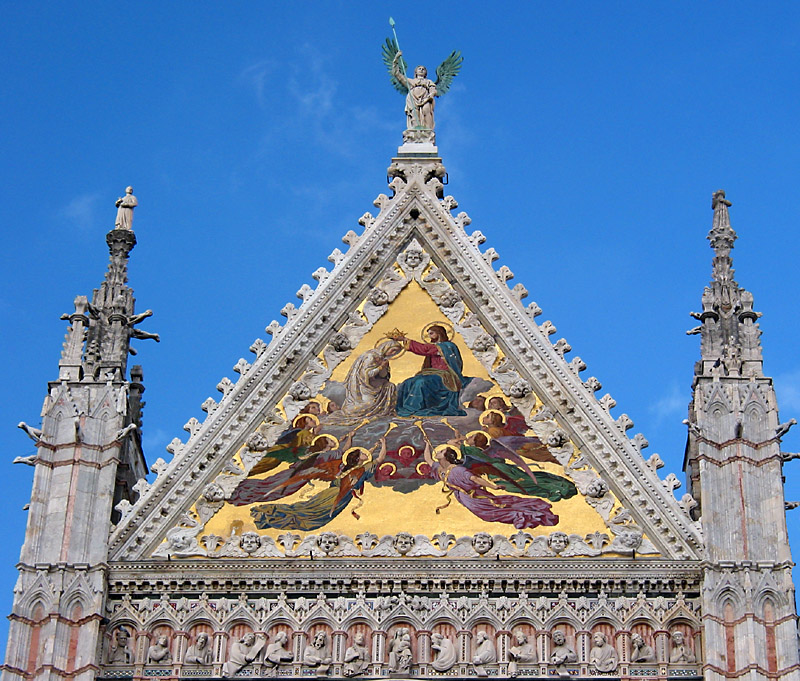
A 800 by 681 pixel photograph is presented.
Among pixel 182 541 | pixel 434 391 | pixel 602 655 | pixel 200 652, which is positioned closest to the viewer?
pixel 602 655

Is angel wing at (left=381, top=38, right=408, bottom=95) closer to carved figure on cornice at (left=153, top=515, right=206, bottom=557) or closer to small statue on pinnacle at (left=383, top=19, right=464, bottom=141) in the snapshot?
small statue on pinnacle at (left=383, top=19, right=464, bottom=141)

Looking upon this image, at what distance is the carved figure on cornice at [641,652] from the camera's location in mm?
16094

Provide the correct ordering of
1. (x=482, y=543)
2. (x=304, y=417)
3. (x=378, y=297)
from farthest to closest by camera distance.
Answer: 1. (x=378, y=297)
2. (x=304, y=417)
3. (x=482, y=543)

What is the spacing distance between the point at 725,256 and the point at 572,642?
149 inches

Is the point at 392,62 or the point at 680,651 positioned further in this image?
the point at 392,62


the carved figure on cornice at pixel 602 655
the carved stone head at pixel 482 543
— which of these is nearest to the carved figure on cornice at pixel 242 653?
the carved stone head at pixel 482 543

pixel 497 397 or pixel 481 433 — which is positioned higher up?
pixel 497 397

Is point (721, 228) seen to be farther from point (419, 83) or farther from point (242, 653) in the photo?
point (242, 653)

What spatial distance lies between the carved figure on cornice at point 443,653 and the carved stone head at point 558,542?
43.7 inches

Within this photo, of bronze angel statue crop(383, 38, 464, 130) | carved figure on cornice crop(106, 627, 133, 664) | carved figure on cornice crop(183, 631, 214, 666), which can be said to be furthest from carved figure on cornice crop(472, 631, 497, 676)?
bronze angel statue crop(383, 38, 464, 130)

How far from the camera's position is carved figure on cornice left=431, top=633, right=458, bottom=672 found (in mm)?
16078

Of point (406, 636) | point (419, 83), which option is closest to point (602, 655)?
point (406, 636)

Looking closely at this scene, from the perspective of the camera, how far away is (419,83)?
1972 cm

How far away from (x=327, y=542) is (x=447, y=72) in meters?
5.26
